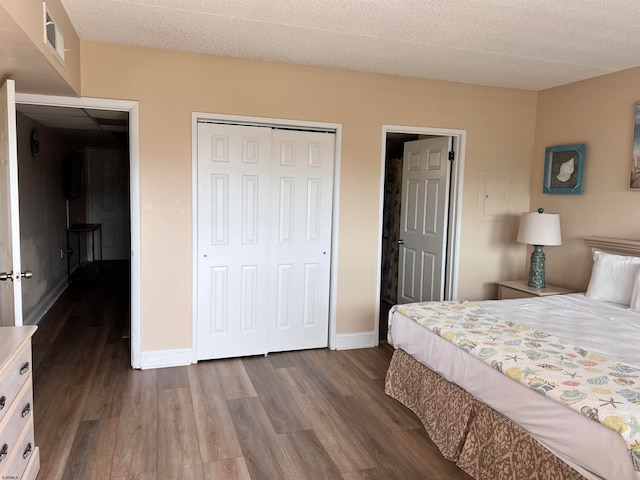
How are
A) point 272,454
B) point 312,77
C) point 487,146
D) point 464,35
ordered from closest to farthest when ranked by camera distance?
point 272,454
point 464,35
point 312,77
point 487,146

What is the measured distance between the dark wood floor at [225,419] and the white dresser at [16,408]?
0.29m

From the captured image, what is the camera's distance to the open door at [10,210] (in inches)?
93.9

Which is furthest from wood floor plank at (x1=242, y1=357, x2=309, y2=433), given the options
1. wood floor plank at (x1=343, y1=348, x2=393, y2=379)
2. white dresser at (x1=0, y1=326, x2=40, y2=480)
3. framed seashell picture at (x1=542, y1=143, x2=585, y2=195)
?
framed seashell picture at (x1=542, y1=143, x2=585, y2=195)

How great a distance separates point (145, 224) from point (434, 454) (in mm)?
2527

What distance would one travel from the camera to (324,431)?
107 inches

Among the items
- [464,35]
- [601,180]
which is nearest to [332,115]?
[464,35]

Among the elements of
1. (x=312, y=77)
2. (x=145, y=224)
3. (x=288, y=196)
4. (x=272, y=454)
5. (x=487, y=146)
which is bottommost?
(x=272, y=454)

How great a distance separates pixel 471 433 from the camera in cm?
229

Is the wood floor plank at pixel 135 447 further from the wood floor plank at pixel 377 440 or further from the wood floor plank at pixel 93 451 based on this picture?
the wood floor plank at pixel 377 440

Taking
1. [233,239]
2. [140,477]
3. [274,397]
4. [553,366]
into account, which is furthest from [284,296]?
[553,366]

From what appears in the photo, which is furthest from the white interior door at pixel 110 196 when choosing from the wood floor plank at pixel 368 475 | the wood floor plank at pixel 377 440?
the wood floor plank at pixel 368 475

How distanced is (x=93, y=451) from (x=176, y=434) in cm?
43

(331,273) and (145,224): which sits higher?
(145,224)

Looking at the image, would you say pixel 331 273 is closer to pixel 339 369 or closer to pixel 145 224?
pixel 339 369
